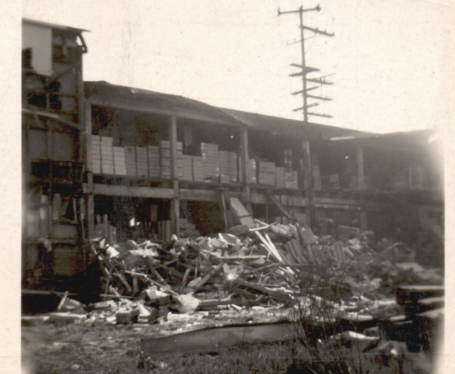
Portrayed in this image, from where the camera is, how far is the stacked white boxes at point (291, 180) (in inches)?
497

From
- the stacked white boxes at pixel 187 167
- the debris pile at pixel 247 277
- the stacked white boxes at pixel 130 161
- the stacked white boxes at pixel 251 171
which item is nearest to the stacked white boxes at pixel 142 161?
the stacked white boxes at pixel 130 161

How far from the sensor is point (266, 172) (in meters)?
13.8

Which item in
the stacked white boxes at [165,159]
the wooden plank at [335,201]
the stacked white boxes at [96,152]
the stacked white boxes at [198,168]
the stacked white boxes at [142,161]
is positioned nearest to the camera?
the wooden plank at [335,201]

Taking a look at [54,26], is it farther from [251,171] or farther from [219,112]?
[251,171]

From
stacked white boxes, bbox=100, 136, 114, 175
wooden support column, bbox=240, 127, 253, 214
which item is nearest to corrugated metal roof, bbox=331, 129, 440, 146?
stacked white boxes, bbox=100, 136, 114, 175

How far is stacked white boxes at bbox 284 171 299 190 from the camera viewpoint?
41.4 ft

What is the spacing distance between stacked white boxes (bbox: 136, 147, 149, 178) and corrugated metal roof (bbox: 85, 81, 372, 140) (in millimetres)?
1244

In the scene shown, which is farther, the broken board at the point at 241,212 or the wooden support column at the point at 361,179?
the broken board at the point at 241,212

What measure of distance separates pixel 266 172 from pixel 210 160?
1.92m

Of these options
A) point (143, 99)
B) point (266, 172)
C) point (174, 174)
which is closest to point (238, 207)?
point (174, 174)

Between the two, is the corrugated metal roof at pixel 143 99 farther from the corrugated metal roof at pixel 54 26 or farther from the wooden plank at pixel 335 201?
the wooden plank at pixel 335 201

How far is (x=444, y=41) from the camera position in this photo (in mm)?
6211

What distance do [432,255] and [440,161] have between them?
1281 mm

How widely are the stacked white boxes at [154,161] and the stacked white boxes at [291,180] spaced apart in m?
3.66
